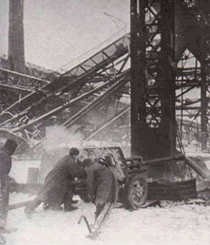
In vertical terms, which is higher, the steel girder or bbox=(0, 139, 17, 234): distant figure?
the steel girder

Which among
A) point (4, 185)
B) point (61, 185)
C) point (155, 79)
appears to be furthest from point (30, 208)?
point (155, 79)

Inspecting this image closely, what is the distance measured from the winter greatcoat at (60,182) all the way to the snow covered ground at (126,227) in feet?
1.02

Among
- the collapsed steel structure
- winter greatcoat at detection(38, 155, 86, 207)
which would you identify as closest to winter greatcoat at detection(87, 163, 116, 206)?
Answer: winter greatcoat at detection(38, 155, 86, 207)

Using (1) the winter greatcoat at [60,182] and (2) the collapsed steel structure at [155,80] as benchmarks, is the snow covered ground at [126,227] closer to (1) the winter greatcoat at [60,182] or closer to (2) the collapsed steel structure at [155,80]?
(1) the winter greatcoat at [60,182]

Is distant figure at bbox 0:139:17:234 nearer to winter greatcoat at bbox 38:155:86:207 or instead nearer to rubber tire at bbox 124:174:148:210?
winter greatcoat at bbox 38:155:86:207

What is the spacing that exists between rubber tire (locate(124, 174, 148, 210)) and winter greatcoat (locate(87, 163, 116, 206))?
2.95 feet

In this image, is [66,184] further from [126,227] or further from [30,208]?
[126,227]

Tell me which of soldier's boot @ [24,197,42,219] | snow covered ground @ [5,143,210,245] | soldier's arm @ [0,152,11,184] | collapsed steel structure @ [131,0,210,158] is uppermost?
collapsed steel structure @ [131,0,210,158]

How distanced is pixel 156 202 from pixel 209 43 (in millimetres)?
12485

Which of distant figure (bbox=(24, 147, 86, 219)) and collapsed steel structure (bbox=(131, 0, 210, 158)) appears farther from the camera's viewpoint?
collapsed steel structure (bbox=(131, 0, 210, 158))

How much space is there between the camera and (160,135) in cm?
1021

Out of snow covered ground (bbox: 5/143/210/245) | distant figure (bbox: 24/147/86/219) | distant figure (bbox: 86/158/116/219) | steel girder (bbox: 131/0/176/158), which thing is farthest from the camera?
steel girder (bbox: 131/0/176/158)

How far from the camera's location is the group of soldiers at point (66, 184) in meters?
6.29

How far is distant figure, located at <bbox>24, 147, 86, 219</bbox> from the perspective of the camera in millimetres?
7695
